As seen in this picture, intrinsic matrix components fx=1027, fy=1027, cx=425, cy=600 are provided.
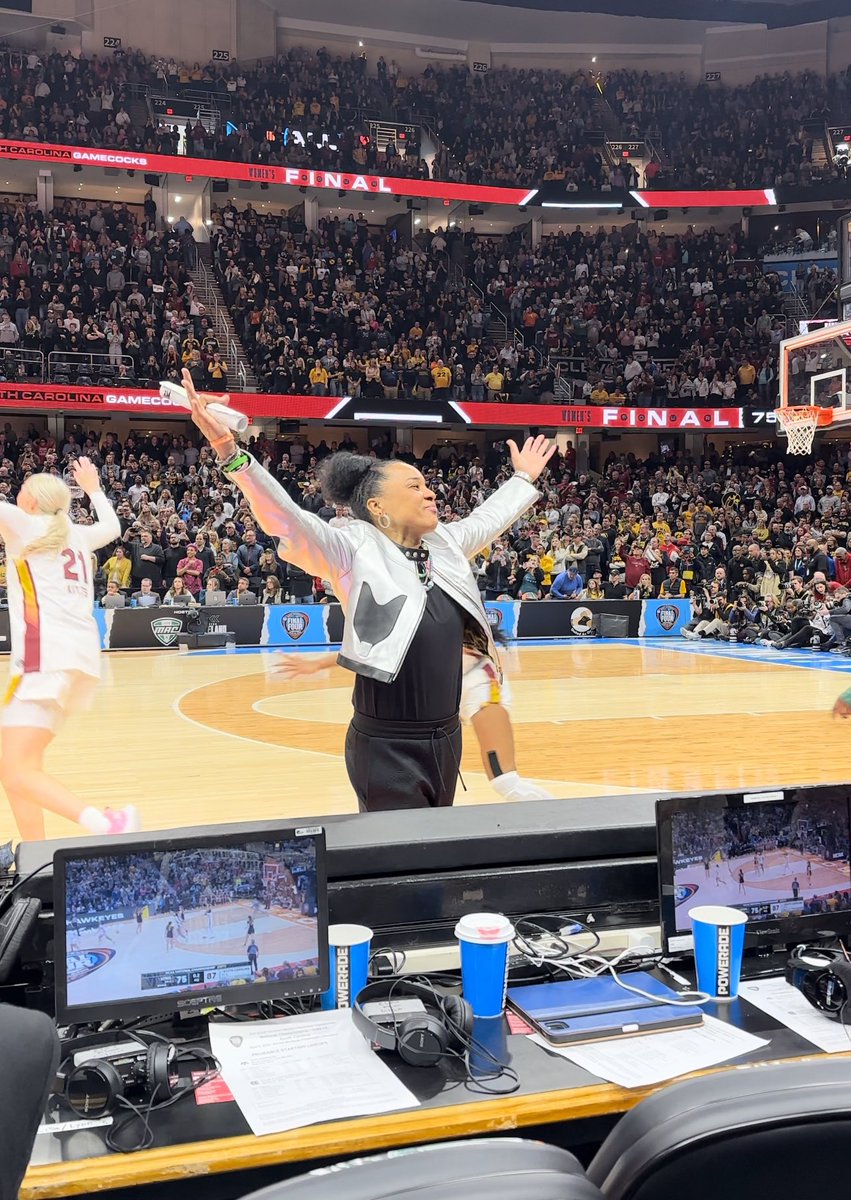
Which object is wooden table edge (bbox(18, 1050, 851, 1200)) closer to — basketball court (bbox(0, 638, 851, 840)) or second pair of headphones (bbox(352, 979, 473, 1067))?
second pair of headphones (bbox(352, 979, 473, 1067))

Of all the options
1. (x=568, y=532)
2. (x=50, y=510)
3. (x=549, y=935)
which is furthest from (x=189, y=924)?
(x=568, y=532)

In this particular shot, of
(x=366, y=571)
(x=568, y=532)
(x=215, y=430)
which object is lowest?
(x=568, y=532)

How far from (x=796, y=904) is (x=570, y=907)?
505mm

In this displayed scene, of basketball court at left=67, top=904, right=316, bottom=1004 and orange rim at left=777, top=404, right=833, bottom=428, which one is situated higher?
orange rim at left=777, top=404, right=833, bottom=428

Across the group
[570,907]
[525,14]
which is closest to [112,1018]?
[570,907]

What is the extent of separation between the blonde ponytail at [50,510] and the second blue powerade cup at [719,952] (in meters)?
2.71

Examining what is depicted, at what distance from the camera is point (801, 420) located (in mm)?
13266

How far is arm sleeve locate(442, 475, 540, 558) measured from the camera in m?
3.38

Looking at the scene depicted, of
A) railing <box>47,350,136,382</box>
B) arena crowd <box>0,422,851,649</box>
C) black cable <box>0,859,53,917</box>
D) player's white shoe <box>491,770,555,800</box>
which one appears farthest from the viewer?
railing <box>47,350,136,382</box>

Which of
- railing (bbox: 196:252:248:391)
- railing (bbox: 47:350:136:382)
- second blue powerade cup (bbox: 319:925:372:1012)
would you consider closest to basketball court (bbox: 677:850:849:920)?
second blue powerade cup (bbox: 319:925:372:1012)

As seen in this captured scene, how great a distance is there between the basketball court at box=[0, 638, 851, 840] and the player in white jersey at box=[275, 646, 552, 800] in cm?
80

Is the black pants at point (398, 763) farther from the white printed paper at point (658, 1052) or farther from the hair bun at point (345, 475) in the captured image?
the white printed paper at point (658, 1052)

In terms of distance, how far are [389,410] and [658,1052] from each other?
18460 millimetres

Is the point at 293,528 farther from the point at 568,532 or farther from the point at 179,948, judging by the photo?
the point at 568,532
